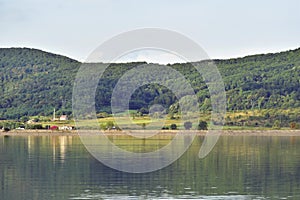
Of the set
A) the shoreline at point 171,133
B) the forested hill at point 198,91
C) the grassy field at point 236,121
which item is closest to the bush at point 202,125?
the grassy field at point 236,121

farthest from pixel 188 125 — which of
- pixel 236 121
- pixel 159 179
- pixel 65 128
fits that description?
pixel 159 179

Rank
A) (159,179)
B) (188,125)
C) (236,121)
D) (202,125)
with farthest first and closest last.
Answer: (236,121), (188,125), (202,125), (159,179)

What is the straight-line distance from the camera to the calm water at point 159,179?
40.5 metres

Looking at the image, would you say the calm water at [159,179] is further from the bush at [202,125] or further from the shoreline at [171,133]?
the bush at [202,125]

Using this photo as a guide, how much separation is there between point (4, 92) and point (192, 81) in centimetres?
5026

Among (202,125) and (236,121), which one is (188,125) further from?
(236,121)

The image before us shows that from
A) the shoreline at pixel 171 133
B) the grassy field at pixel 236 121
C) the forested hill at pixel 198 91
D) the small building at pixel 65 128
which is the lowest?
the shoreline at pixel 171 133

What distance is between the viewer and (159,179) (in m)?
48.4

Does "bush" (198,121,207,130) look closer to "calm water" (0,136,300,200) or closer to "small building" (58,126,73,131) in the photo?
"small building" (58,126,73,131)

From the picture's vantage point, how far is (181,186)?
4406cm

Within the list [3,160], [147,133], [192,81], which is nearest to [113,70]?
[192,81]

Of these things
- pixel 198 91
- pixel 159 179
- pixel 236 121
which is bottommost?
pixel 159 179

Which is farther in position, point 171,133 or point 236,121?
point 236,121

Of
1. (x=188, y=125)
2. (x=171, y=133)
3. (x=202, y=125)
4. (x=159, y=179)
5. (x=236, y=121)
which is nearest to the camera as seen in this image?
(x=159, y=179)
